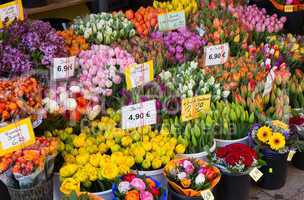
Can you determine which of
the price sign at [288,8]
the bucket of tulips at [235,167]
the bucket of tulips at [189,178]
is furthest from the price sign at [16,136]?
the price sign at [288,8]

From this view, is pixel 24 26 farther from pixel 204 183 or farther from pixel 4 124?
pixel 204 183

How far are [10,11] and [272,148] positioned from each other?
184 cm

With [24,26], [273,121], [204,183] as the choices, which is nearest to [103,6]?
[24,26]

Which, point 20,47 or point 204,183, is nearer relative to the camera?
point 204,183

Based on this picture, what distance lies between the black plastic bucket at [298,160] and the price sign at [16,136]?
1669mm

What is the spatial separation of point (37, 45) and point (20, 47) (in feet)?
0.31

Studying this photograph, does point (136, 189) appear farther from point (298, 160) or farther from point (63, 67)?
point (298, 160)

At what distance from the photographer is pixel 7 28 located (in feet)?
8.68

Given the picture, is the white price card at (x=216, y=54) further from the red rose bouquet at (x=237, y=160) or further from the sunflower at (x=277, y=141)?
the red rose bouquet at (x=237, y=160)

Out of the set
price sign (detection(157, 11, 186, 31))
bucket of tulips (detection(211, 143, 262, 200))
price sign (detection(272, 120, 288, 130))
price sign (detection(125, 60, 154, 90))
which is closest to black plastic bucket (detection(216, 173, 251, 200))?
bucket of tulips (detection(211, 143, 262, 200))

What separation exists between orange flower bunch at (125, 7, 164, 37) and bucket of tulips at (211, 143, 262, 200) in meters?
1.29

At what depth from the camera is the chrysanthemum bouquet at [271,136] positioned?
8.16 ft

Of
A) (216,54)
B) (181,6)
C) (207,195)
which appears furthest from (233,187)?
(181,6)

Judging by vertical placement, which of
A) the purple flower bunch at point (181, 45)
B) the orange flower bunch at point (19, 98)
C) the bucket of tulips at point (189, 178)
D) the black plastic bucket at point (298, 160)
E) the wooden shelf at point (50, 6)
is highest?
the wooden shelf at point (50, 6)
